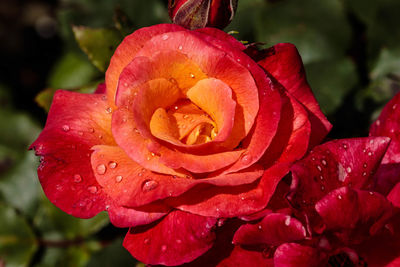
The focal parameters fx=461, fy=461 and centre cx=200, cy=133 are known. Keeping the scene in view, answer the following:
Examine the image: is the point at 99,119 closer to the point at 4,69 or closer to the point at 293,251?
the point at 293,251

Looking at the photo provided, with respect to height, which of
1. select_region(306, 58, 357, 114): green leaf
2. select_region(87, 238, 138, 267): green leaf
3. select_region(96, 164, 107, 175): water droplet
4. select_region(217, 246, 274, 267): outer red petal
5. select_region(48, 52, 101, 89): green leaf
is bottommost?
select_region(87, 238, 138, 267): green leaf

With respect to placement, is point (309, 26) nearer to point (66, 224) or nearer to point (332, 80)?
point (332, 80)

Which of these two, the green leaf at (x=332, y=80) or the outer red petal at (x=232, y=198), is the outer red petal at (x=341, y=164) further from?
the green leaf at (x=332, y=80)

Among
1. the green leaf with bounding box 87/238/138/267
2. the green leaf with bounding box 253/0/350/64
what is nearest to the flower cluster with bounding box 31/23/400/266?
the green leaf with bounding box 87/238/138/267

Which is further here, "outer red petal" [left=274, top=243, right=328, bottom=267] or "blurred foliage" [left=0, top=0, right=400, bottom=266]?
"blurred foliage" [left=0, top=0, right=400, bottom=266]

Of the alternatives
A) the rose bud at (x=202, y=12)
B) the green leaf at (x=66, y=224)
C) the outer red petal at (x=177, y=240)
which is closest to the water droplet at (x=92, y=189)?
the outer red petal at (x=177, y=240)

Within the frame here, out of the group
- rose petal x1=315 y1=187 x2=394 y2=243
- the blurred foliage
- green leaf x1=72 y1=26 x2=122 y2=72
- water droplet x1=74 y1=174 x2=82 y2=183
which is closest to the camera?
rose petal x1=315 y1=187 x2=394 y2=243

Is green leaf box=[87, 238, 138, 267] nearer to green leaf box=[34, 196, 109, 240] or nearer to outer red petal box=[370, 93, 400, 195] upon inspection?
green leaf box=[34, 196, 109, 240]
